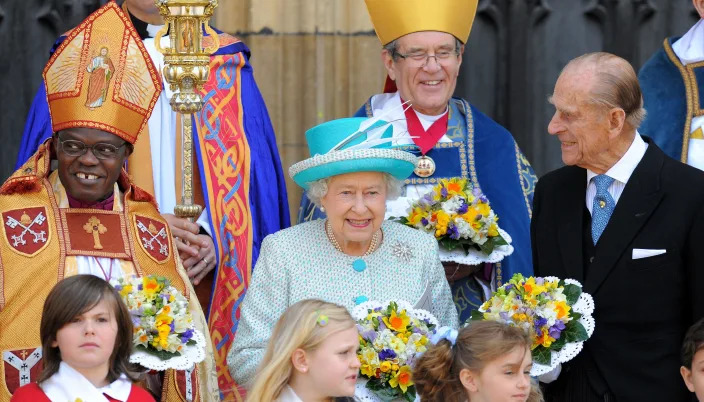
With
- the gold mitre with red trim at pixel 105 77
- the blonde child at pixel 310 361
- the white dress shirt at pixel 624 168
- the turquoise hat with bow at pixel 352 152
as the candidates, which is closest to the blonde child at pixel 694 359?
the white dress shirt at pixel 624 168

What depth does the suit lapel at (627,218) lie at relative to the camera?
20.4ft

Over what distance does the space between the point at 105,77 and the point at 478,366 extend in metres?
1.89

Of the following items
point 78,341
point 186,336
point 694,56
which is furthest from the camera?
point 694,56

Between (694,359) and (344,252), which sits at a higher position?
(344,252)

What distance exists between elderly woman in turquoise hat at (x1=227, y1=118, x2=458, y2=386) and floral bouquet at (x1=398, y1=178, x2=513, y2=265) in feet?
0.86

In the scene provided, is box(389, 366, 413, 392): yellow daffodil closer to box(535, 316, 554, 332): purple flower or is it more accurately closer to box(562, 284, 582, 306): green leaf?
box(535, 316, 554, 332): purple flower

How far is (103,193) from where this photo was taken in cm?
654

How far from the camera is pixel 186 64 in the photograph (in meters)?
6.98

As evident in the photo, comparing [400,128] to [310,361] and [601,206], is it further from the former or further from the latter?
[310,361]

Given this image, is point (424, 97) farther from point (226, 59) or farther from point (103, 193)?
point (103, 193)

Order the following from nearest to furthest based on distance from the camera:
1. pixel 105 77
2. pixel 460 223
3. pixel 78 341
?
pixel 78 341 < pixel 105 77 < pixel 460 223

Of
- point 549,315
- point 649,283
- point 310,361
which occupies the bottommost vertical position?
point 310,361

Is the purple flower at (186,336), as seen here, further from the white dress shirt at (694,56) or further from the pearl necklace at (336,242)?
the white dress shirt at (694,56)

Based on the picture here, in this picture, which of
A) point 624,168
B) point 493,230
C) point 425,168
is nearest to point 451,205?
point 493,230
